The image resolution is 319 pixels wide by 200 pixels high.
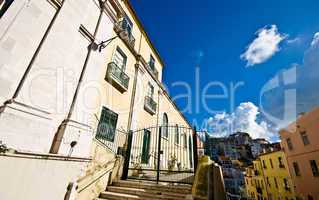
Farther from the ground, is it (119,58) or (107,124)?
(119,58)

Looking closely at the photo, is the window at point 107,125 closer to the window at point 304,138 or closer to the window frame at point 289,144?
the window at point 304,138

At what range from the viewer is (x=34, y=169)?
3760 millimetres

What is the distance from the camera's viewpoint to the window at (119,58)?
31.5ft

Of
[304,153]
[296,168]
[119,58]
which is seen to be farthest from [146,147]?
[296,168]

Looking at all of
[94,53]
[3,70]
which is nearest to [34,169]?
[3,70]

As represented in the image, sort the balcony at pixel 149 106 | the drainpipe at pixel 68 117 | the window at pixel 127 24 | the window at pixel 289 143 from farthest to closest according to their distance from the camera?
the window at pixel 289 143
the balcony at pixel 149 106
the window at pixel 127 24
the drainpipe at pixel 68 117

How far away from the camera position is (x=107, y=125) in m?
7.96

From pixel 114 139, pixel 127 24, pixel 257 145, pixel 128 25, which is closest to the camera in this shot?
pixel 114 139

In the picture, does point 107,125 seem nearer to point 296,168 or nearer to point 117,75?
point 117,75

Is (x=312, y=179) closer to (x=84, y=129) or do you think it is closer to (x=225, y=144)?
(x=84, y=129)

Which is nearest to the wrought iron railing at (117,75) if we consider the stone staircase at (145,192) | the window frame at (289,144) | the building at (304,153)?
the stone staircase at (145,192)

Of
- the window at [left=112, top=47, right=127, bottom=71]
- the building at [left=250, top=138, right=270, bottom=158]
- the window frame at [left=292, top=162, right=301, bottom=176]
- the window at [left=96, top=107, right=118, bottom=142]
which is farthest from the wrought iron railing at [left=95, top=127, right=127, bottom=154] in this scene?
the building at [left=250, top=138, right=270, bottom=158]

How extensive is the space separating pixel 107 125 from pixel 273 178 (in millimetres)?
31541

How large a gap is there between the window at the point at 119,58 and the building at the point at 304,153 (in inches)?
765
